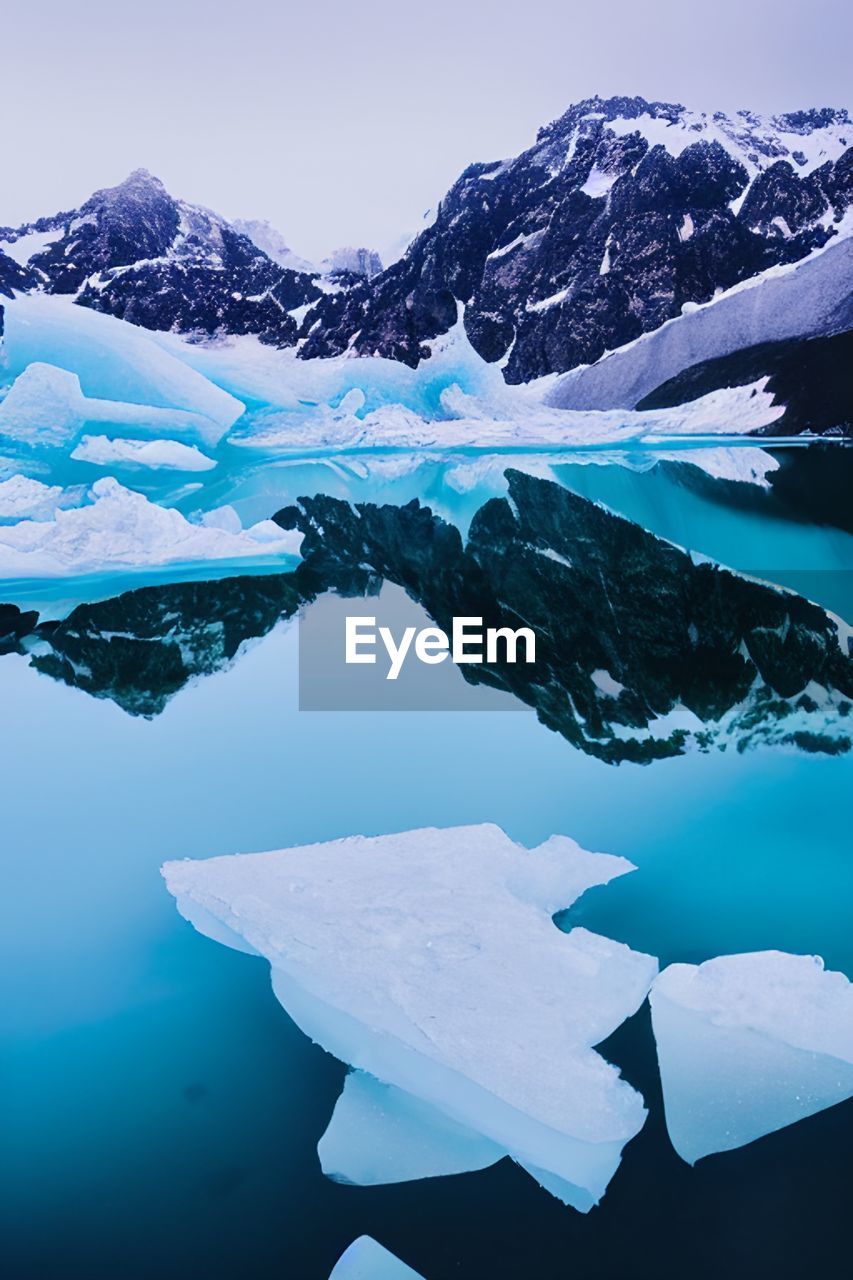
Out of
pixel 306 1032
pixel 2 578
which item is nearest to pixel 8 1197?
pixel 306 1032

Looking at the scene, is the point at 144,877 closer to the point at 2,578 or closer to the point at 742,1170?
the point at 742,1170

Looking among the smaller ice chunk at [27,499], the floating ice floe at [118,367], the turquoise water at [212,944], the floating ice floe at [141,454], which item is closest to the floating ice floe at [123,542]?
the smaller ice chunk at [27,499]

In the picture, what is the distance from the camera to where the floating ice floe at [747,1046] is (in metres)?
1.16

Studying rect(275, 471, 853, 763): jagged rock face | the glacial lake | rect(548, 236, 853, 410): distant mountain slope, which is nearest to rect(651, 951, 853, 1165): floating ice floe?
the glacial lake

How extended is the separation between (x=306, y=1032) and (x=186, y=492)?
668cm

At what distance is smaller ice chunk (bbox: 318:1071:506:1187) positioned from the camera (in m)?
1.09

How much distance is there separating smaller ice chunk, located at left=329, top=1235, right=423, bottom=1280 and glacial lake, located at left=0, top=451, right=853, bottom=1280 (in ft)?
0.12

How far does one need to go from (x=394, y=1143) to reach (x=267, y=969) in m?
0.47

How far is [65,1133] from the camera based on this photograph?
3.91 feet

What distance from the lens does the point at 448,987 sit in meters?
1.28

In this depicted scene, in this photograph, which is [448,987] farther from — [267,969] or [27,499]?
[27,499]

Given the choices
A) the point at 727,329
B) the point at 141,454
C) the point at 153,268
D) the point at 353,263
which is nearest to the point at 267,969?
the point at 141,454

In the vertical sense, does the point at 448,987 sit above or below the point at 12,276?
below

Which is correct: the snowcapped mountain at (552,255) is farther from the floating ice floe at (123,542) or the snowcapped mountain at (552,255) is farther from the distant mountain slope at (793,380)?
the floating ice floe at (123,542)
